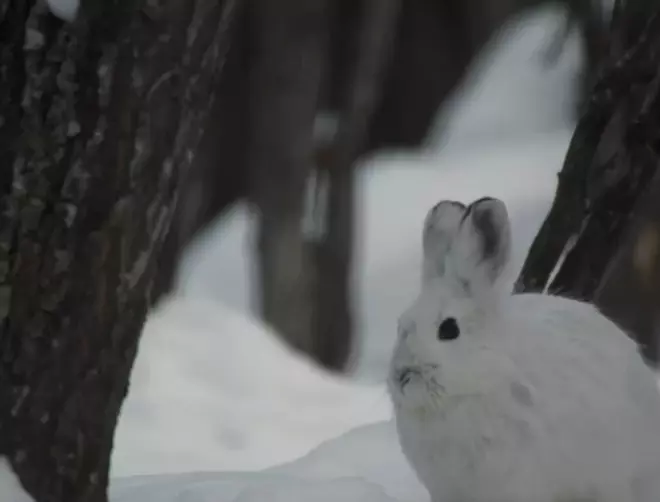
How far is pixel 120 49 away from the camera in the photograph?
52.7 inches

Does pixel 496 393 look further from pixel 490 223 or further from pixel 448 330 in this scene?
pixel 490 223

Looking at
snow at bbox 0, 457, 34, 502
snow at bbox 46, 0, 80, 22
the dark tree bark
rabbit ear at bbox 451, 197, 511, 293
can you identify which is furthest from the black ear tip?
snow at bbox 0, 457, 34, 502

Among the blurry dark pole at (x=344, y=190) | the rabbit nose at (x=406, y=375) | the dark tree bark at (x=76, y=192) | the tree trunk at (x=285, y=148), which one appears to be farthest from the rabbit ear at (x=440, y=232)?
the blurry dark pole at (x=344, y=190)

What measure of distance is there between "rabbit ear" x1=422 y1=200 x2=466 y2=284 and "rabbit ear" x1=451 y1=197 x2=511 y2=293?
0.01 m

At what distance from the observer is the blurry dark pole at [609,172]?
168 cm

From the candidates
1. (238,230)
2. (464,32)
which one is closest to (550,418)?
(238,230)

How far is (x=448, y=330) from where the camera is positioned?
1322 mm

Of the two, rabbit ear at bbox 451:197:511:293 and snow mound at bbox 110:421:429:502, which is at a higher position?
rabbit ear at bbox 451:197:511:293

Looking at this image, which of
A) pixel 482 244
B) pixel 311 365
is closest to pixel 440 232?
pixel 482 244

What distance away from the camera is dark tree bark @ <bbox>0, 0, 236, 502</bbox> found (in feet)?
4.40

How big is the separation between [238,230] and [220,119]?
0.65 m

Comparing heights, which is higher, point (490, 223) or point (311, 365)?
point (490, 223)

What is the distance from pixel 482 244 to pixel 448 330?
0.12 meters

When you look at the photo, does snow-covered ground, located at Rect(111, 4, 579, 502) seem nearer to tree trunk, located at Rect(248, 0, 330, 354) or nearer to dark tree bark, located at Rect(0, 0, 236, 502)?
tree trunk, located at Rect(248, 0, 330, 354)
